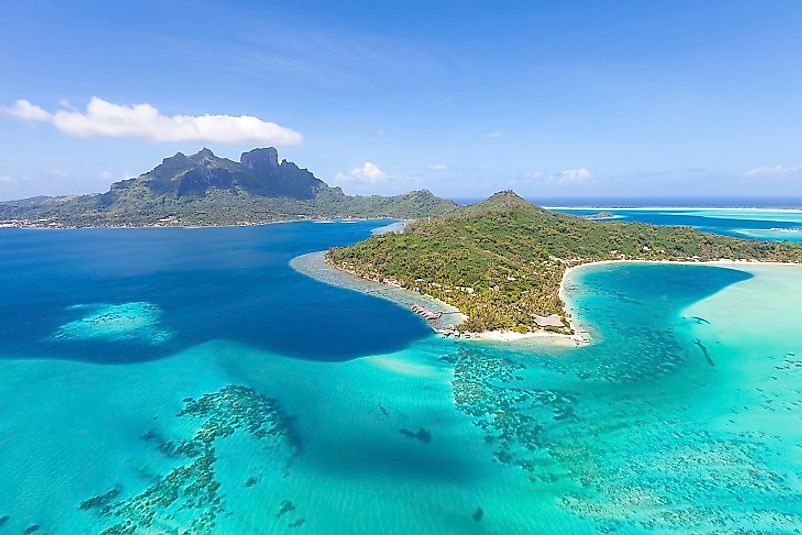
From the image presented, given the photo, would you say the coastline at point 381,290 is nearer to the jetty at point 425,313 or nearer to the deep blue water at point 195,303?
the jetty at point 425,313

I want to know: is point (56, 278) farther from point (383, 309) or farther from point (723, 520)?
point (723, 520)

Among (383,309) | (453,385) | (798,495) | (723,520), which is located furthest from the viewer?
(383,309)

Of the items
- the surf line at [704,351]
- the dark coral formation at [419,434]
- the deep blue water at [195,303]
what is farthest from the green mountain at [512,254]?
the dark coral formation at [419,434]

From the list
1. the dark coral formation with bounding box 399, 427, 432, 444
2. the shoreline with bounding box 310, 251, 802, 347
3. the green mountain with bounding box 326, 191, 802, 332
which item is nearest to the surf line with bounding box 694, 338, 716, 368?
the shoreline with bounding box 310, 251, 802, 347

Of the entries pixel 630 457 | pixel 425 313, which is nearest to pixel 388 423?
pixel 630 457

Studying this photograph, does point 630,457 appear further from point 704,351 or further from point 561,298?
point 561,298

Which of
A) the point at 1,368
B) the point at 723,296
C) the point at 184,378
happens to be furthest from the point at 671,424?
the point at 1,368

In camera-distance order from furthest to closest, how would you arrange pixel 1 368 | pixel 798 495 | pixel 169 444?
pixel 1 368 < pixel 169 444 < pixel 798 495
